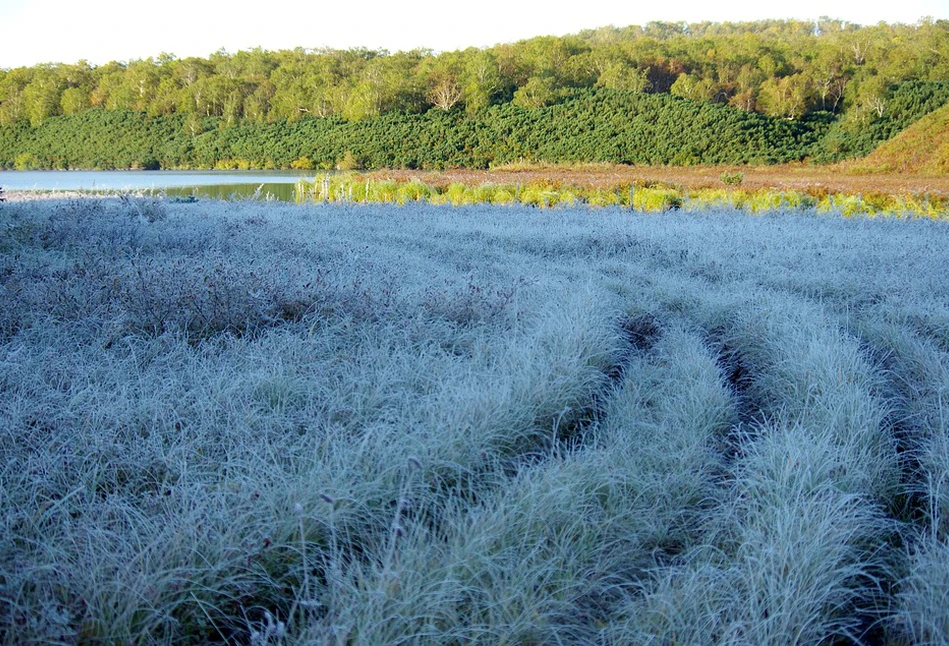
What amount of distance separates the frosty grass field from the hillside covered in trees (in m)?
36.8

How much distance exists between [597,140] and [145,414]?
4407 centimetres

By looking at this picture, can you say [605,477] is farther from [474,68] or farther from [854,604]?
[474,68]

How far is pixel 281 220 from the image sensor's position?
949 centimetres

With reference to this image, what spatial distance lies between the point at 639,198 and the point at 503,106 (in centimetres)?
3867

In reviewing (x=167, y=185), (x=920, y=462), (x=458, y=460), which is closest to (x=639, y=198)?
(x=920, y=462)

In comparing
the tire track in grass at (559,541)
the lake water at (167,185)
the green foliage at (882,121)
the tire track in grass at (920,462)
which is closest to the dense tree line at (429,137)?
the green foliage at (882,121)

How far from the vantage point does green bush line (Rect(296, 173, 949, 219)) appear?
13.8 meters

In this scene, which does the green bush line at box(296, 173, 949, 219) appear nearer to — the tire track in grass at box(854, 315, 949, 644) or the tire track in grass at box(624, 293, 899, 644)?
the tire track in grass at box(854, 315, 949, 644)

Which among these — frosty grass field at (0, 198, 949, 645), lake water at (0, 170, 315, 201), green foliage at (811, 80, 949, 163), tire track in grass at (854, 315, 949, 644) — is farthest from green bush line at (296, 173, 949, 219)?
green foliage at (811, 80, 949, 163)

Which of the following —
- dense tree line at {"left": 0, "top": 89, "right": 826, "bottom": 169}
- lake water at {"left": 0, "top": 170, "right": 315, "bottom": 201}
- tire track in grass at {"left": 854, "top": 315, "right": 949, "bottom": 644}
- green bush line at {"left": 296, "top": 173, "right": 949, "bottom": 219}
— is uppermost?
Answer: dense tree line at {"left": 0, "top": 89, "right": 826, "bottom": 169}

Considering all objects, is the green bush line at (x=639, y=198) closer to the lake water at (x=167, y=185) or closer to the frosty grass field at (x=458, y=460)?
the lake water at (x=167, y=185)

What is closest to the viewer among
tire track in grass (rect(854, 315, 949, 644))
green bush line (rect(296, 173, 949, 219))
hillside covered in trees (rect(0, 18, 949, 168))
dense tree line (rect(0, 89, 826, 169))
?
tire track in grass (rect(854, 315, 949, 644))

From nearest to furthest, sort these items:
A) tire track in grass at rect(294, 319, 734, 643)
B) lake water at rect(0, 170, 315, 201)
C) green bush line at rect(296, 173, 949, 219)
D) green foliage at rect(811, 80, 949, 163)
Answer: tire track in grass at rect(294, 319, 734, 643)
green bush line at rect(296, 173, 949, 219)
lake water at rect(0, 170, 315, 201)
green foliage at rect(811, 80, 949, 163)

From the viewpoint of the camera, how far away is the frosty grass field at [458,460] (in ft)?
6.22
